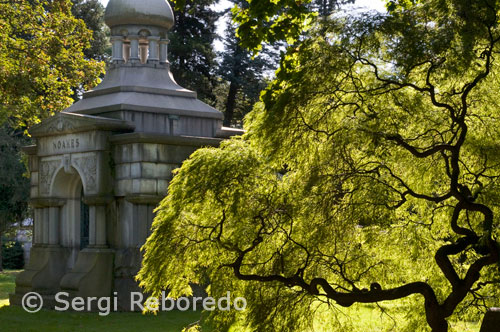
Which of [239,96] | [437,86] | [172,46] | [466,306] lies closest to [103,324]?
[466,306]

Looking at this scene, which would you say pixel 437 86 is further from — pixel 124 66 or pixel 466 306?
pixel 124 66

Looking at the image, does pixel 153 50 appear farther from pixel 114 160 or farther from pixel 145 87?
pixel 114 160

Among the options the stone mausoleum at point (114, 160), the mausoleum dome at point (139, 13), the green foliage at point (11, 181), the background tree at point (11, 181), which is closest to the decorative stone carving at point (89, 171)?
the stone mausoleum at point (114, 160)

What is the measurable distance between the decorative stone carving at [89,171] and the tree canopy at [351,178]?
672cm

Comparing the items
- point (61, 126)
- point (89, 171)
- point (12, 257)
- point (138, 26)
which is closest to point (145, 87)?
point (138, 26)

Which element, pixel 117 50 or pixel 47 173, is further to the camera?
pixel 117 50

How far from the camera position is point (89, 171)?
18.5 metres

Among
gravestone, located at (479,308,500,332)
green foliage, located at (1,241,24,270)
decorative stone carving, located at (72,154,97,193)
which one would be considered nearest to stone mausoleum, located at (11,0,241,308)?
decorative stone carving, located at (72,154,97,193)

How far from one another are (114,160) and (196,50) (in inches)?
604

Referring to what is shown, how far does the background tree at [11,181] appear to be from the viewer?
33.9m

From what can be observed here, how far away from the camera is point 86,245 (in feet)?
65.3

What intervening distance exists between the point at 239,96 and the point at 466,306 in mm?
25026

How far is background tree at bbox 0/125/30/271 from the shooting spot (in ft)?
111

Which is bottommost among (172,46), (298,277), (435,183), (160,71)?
(298,277)
